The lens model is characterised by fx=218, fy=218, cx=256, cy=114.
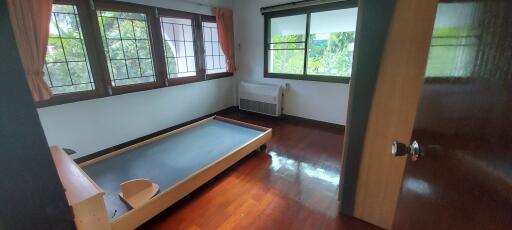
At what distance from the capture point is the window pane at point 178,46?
3.32 metres

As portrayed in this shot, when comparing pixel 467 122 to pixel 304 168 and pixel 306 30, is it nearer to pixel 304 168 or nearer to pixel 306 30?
pixel 304 168

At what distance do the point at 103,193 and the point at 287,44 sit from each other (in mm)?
3472

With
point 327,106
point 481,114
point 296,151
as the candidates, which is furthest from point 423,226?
point 327,106

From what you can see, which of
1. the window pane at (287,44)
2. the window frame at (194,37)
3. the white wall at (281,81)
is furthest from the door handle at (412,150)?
the window frame at (194,37)

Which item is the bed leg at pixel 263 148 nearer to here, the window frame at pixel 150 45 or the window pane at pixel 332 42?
the window pane at pixel 332 42

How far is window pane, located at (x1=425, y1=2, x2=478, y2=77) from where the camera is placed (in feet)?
1.53

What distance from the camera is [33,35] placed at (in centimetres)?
203

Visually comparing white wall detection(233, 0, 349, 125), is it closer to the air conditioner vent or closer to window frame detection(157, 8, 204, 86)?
the air conditioner vent

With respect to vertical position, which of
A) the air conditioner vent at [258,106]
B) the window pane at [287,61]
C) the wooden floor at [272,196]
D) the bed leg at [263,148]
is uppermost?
the window pane at [287,61]

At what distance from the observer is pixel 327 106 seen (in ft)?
11.7

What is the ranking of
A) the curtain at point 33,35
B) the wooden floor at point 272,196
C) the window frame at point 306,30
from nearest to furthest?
the wooden floor at point 272,196
the curtain at point 33,35
the window frame at point 306,30

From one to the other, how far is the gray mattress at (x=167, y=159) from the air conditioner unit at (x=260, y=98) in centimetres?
106

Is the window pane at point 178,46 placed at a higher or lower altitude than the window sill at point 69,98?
higher

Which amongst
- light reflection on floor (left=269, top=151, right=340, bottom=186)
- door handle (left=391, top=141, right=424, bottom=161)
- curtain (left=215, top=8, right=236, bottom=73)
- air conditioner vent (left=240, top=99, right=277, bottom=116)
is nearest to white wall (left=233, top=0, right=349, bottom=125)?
curtain (left=215, top=8, right=236, bottom=73)
